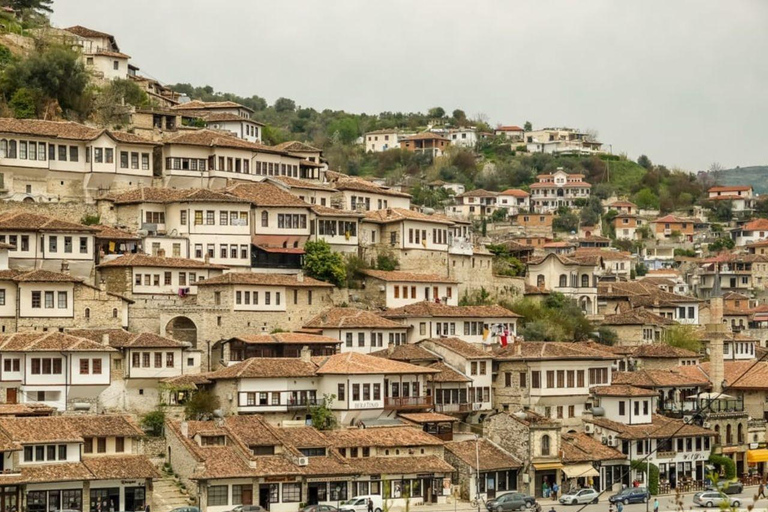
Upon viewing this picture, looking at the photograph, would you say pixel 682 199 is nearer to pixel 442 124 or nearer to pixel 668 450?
pixel 442 124

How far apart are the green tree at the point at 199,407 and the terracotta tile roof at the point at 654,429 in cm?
1809

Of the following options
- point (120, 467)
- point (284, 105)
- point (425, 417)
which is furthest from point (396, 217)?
point (284, 105)

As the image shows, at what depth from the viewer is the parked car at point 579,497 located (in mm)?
59531

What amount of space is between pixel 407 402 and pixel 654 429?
12.0 m

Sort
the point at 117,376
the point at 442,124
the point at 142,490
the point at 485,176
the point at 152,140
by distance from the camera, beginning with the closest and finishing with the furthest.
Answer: the point at 142,490 < the point at 117,376 < the point at 152,140 < the point at 485,176 < the point at 442,124

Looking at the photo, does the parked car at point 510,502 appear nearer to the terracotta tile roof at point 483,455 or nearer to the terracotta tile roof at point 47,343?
the terracotta tile roof at point 483,455

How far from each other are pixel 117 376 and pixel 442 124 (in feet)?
407

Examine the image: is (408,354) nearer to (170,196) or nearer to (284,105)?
(170,196)

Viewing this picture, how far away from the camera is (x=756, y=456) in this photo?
71.0 meters

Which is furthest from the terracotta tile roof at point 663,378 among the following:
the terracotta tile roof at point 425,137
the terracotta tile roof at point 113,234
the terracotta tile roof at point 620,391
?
the terracotta tile roof at point 425,137

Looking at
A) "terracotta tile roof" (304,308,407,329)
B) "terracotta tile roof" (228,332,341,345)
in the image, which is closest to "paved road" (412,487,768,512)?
"terracotta tile roof" (228,332,341,345)

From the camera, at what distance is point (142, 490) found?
53312mm

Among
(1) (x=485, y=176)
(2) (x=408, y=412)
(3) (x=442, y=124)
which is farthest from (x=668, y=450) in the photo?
(3) (x=442, y=124)

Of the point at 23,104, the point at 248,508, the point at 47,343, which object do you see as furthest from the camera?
the point at 23,104
